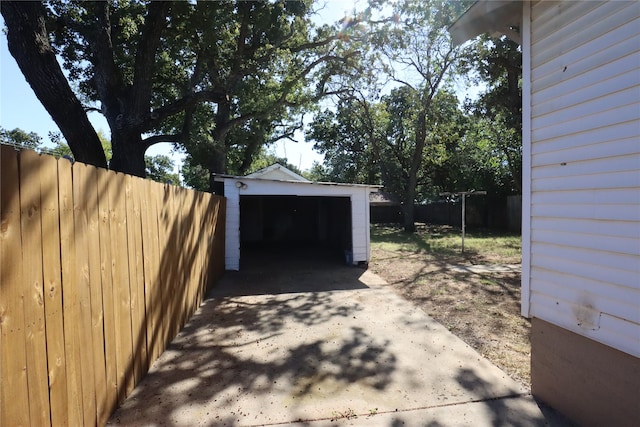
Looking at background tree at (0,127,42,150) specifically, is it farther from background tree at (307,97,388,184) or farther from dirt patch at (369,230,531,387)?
dirt patch at (369,230,531,387)

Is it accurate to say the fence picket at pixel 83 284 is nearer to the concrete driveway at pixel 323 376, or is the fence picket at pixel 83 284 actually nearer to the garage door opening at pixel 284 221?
the concrete driveway at pixel 323 376

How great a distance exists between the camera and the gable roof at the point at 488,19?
2.96m

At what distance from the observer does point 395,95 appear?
930 inches

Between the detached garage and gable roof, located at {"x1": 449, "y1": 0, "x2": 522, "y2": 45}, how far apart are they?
547 centimetres

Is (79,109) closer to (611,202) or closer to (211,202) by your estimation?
(211,202)

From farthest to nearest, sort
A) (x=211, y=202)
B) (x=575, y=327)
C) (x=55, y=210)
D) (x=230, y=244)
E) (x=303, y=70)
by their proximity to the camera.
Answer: (x=303, y=70) < (x=230, y=244) < (x=211, y=202) < (x=575, y=327) < (x=55, y=210)

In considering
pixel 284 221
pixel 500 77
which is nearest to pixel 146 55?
pixel 284 221

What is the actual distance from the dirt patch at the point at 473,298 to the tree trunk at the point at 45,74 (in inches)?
270

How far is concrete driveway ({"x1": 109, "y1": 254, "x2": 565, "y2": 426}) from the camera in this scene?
265cm

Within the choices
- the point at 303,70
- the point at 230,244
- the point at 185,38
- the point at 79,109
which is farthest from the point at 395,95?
the point at 79,109

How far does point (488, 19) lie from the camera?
3.12 meters

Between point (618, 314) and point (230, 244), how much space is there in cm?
762

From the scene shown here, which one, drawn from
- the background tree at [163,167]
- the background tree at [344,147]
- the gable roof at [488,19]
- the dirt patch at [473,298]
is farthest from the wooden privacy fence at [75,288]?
the background tree at [163,167]

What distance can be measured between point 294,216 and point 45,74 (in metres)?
12.4
